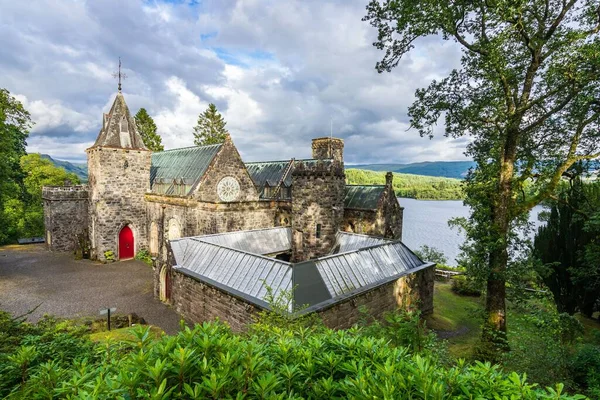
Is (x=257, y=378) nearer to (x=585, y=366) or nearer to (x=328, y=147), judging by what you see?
(x=585, y=366)

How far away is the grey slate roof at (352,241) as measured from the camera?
15.4 metres

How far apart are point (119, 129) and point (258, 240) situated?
51.7ft

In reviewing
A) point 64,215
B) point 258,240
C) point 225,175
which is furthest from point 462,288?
point 64,215

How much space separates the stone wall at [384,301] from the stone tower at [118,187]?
20.5 m

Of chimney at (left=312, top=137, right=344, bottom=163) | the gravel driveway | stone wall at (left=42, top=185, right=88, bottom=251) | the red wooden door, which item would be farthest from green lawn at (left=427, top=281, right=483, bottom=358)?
stone wall at (left=42, top=185, right=88, bottom=251)

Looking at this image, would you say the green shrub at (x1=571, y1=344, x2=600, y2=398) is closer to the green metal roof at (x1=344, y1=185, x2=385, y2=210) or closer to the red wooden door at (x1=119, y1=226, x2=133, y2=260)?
the green metal roof at (x1=344, y1=185, x2=385, y2=210)

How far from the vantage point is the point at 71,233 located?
85.1 feet

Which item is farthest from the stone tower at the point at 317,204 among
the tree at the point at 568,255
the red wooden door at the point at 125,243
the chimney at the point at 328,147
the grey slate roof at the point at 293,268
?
the red wooden door at the point at 125,243

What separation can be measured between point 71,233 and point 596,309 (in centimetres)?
3892

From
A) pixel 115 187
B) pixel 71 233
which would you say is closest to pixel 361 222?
pixel 115 187

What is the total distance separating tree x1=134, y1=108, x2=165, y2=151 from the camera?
141 feet

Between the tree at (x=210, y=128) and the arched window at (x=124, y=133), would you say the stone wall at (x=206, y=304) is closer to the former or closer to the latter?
the arched window at (x=124, y=133)

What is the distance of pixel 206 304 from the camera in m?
11.9

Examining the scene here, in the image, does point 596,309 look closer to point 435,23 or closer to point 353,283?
point 353,283
